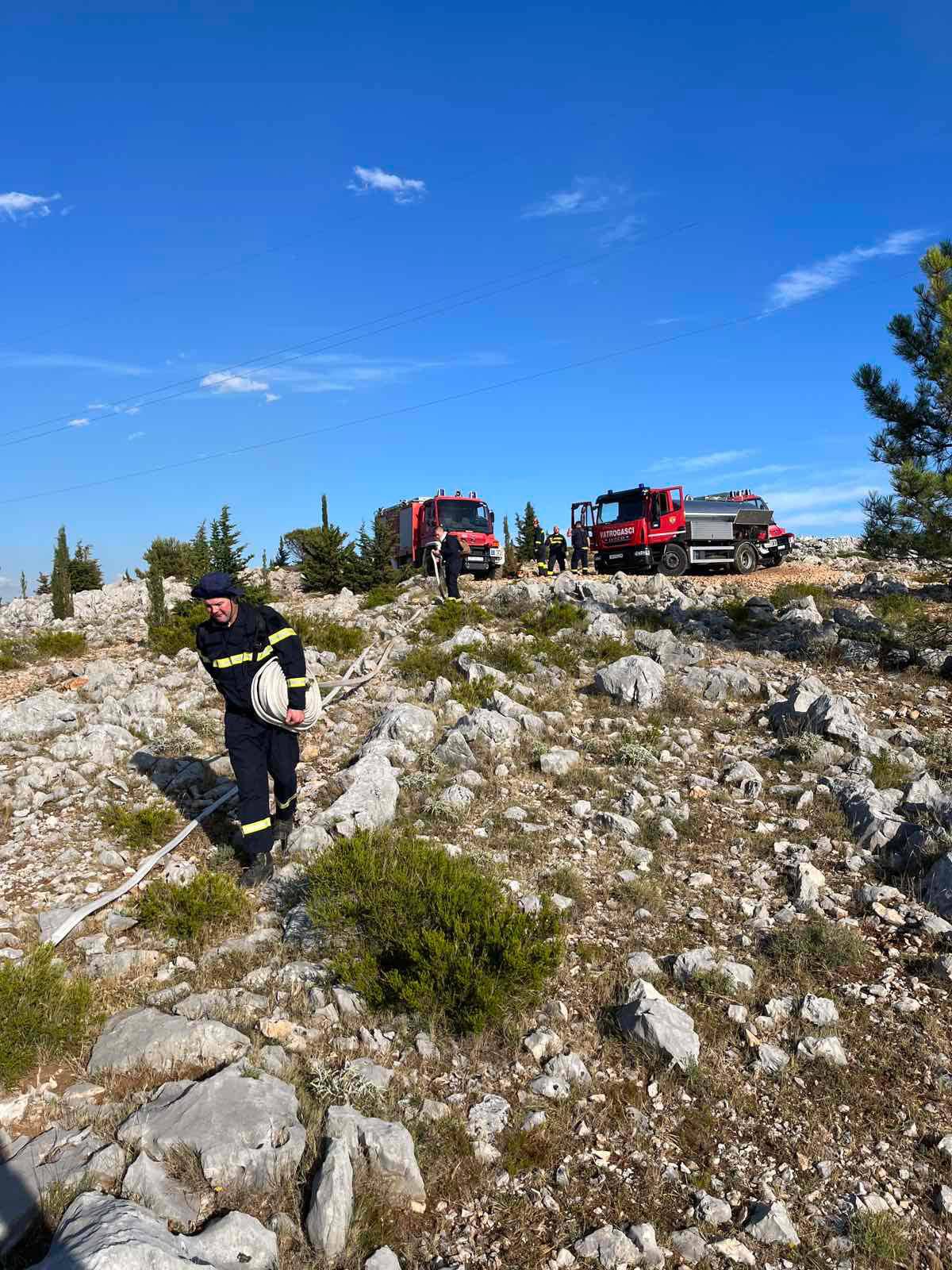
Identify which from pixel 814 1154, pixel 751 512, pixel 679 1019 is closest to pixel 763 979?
pixel 679 1019

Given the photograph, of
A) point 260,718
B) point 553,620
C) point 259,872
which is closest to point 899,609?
point 553,620

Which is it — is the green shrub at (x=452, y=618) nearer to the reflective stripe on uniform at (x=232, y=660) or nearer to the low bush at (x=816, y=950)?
the reflective stripe on uniform at (x=232, y=660)

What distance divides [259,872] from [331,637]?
6720 mm

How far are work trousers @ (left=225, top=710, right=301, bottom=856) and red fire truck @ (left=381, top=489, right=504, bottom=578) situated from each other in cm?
1438

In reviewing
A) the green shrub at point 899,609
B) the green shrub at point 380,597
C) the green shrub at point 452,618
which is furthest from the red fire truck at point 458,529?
the green shrub at point 899,609

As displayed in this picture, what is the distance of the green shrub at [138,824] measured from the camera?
5.73 meters

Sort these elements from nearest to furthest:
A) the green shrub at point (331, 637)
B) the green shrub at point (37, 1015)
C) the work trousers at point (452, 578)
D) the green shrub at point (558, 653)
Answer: the green shrub at point (37, 1015)
the green shrub at point (558, 653)
the green shrub at point (331, 637)
the work trousers at point (452, 578)

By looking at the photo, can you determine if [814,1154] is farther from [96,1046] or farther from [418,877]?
[96,1046]

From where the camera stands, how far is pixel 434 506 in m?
22.1

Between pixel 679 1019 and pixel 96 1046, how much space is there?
2.66m

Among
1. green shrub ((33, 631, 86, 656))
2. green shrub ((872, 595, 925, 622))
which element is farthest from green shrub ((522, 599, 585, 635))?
green shrub ((33, 631, 86, 656))

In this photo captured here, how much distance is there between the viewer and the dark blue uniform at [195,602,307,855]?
17.5 ft

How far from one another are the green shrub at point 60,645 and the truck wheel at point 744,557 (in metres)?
14.6

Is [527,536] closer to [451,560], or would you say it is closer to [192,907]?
[451,560]
